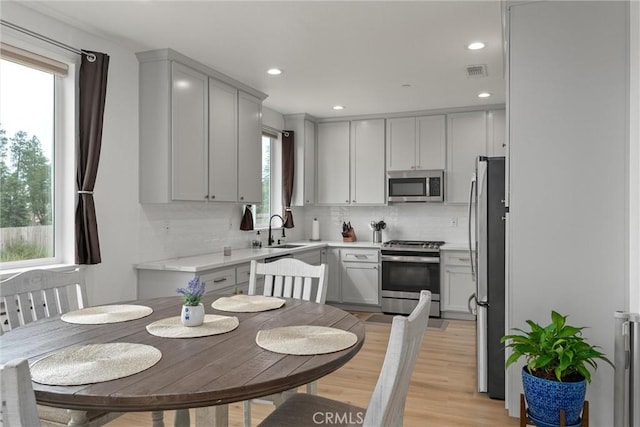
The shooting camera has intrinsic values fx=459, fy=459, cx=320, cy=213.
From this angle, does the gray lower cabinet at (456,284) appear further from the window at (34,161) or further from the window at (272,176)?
the window at (34,161)

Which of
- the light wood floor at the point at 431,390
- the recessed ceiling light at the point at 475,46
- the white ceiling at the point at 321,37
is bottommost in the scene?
the light wood floor at the point at 431,390

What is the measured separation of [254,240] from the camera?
5230 mm

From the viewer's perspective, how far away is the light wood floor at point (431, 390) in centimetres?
276

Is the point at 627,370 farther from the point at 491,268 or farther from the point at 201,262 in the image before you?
the point at 201,262

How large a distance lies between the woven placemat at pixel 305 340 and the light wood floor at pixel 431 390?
1.29 m

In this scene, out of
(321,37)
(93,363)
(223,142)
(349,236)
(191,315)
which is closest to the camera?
(93,363)

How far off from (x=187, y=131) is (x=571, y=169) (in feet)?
9.08

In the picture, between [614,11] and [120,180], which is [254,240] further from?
[614,11]

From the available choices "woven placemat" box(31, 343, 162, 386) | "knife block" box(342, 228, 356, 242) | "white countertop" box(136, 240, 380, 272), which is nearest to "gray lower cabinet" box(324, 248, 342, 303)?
"knife block" box(342, 228, 356, 242)

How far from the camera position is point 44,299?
2145 mm

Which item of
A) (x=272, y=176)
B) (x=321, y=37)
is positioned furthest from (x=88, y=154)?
(x=272, y=176)

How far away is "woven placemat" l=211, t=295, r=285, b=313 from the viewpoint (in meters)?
2.13

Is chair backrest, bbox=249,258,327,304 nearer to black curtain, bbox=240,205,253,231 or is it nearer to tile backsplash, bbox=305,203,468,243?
black curtain, bbox=240,205,253,231

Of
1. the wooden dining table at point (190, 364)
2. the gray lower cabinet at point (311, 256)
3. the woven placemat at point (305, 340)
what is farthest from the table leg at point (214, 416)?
the gray lower cabinet at point (311, 256)
